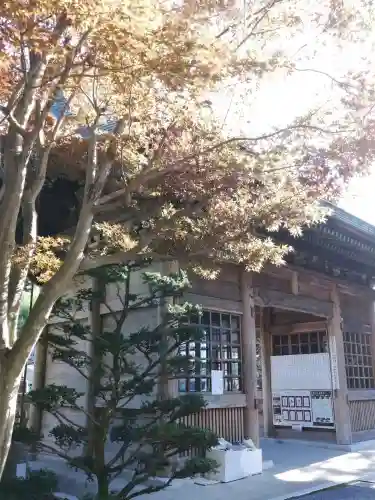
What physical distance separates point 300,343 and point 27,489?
277 inches

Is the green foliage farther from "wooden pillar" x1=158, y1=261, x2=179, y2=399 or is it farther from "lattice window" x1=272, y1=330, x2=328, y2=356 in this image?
"lattice window" x1=272, y1=330, x2=328, y2=356

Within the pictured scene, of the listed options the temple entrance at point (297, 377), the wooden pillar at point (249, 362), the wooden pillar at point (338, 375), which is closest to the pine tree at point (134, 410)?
the wooden pillar at point (249, 362)

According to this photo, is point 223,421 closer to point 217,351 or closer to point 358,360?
point 217,351

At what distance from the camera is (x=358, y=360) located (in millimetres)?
10039

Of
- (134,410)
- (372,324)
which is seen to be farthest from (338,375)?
(134,410)

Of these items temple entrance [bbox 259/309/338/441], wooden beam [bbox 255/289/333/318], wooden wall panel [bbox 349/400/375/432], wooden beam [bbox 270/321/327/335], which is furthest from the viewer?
wooden beam [bbox 270/321/327/335]

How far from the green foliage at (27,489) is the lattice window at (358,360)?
6.68 metres

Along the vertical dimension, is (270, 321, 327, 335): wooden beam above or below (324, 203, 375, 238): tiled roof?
below

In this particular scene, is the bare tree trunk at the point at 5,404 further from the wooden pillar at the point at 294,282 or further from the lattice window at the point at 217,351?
the wooden pillar at the point at 294,282

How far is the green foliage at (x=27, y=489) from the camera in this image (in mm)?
4375

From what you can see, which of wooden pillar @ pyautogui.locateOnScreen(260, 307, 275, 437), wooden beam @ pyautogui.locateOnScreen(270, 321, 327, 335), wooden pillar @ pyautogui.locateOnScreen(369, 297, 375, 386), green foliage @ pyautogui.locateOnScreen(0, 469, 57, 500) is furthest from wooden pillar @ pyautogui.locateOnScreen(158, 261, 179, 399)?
wooden pillar @ pyautogui.locateOnScreen(369, 297, 375, 386)

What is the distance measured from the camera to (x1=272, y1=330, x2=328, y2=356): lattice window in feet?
32.5

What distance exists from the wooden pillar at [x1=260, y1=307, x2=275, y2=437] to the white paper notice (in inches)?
165

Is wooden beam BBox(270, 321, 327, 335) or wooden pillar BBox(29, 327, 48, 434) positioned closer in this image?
wooden pillar BBox(29, 327, 48, 434)
